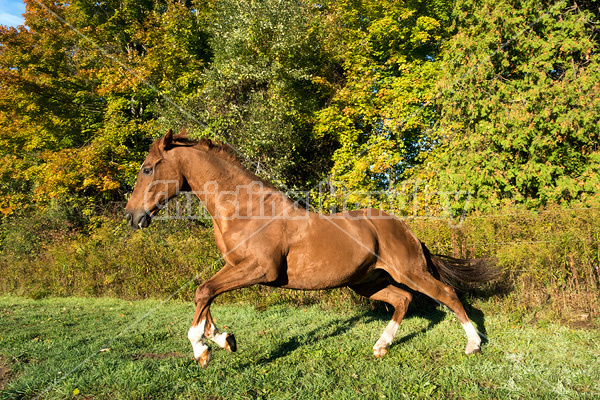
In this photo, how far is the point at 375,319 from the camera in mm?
6711

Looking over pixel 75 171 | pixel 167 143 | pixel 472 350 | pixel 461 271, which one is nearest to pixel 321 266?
pixel 472 350

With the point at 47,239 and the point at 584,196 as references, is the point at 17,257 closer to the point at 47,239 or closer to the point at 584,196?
the point at 47,239

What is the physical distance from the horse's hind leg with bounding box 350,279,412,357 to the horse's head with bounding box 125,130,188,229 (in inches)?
116

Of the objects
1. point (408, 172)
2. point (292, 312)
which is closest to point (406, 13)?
point (408, 172)

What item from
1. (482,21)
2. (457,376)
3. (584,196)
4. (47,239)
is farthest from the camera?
(47,239)

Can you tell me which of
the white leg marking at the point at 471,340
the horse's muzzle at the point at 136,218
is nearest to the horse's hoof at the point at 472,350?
the white leg marking at the point at 471,340

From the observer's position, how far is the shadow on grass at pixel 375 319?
5.12 m

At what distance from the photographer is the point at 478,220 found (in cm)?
716

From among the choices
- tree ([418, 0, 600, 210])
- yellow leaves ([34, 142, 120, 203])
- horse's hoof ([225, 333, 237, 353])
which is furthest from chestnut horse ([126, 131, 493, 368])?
yellow leaves ([34, 142, 120, 203])

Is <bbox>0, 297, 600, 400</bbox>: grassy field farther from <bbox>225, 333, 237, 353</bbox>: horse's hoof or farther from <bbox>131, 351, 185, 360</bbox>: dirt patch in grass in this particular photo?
<bbox>225, 333, 237, 353</bbox>: horse's hoof

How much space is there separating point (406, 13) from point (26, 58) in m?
16.3

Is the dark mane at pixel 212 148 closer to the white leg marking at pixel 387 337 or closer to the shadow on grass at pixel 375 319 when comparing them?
the shadow on grass at pixel 375 319

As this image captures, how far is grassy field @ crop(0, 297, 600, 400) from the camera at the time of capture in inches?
143

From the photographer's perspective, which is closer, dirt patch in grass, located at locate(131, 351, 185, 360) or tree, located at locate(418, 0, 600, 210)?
dirt patch in grass, located at locate(131, 351, 185, 360)
